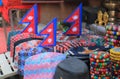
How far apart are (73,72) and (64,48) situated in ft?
2.16

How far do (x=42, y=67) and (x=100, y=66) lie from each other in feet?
1.40

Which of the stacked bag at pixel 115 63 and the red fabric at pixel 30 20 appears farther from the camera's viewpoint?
the red fabric at pixel 30 20

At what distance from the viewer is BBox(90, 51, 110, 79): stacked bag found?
4.71ft

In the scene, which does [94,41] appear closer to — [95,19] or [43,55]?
[43,55]

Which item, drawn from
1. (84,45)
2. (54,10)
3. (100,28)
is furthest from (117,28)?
(54,10)

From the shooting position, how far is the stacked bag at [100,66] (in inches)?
56.6

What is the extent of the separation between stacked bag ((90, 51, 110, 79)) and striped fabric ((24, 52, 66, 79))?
26 centimetres

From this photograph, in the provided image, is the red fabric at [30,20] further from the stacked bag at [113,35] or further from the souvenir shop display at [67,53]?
the stacked bag at [113,35]

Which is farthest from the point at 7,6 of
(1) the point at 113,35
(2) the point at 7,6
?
(1) the point at 113,35

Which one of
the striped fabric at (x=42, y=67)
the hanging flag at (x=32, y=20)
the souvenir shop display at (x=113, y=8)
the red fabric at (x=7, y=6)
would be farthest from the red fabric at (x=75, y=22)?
the red fabric at (x=7, y=6)

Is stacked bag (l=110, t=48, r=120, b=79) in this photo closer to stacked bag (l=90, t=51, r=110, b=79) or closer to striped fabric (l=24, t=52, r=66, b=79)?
stacked bag (l=90, t=51, r=110, b=79)

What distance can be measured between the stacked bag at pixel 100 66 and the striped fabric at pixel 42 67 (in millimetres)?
264

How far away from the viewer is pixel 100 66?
56.7 inches

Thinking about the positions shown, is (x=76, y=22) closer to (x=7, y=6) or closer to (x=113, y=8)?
(x=113, y=8)
